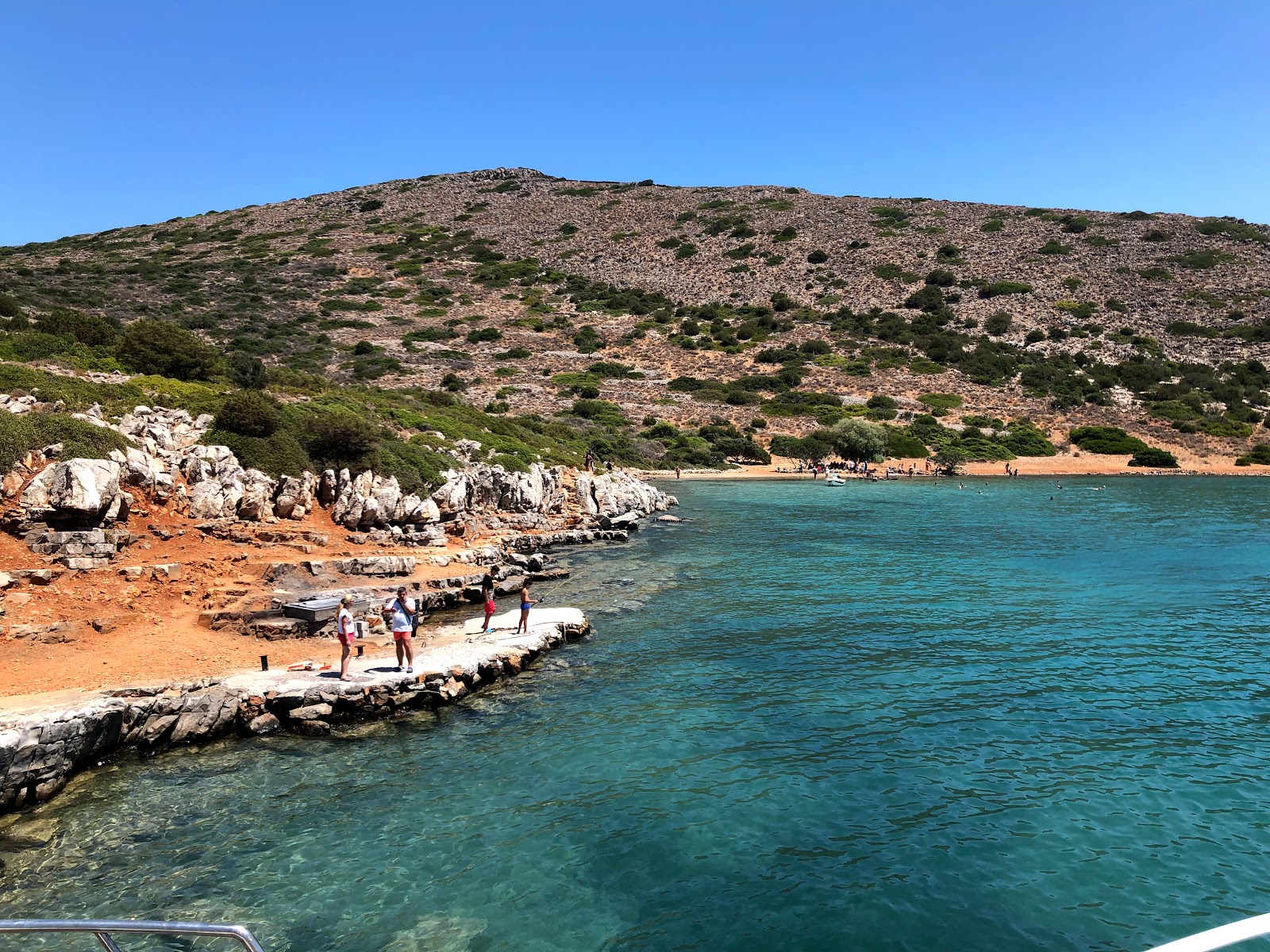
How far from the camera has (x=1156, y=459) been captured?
66.8 m

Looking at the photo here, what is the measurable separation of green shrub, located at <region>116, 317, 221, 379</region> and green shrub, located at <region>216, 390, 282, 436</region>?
698cm

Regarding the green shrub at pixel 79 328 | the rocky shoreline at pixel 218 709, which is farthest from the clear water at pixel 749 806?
the green shrub at pixel 79 328

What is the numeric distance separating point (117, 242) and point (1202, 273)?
15127 cm

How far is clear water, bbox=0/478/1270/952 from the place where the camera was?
26.8ft

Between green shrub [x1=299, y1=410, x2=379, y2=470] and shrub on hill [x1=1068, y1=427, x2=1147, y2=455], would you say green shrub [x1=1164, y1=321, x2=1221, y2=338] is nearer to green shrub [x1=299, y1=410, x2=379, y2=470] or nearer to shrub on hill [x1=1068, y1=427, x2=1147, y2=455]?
shrub on hill [x1=1068, y1=427, x2=1147, y2=455]

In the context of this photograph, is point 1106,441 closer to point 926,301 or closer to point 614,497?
point 926,301

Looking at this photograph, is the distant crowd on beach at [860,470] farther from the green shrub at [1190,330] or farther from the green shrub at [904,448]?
the green shrub at [1190,330]

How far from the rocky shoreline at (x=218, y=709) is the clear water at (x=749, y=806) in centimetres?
44

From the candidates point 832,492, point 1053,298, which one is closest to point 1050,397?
point 1053,298

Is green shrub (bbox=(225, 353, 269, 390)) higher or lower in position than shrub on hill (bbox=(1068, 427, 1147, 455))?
higher

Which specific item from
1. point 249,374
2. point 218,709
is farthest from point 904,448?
point 218,709

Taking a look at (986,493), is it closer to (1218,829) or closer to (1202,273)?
(1218,829)

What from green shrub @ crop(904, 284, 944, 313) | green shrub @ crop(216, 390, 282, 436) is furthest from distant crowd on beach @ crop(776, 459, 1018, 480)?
green shrub @ crop(216, 390, 282, 436)

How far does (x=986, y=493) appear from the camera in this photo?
5166 centimetres
